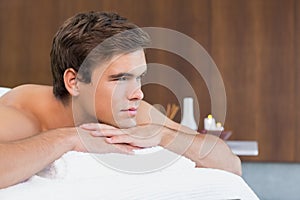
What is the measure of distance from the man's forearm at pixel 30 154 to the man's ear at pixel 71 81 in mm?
254

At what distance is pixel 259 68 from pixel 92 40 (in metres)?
2.84

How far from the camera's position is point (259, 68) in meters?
4.01

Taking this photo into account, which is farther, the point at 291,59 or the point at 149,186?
the point at 291,59

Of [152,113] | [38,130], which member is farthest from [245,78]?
[38,130]

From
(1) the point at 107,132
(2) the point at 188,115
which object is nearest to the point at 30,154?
(1) the point at 107,132

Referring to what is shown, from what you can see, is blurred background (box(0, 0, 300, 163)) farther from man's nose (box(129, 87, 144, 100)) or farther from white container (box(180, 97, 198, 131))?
man's nose (box(129, 87, 144, 100))

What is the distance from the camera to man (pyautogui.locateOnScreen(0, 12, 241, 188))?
1076 mm

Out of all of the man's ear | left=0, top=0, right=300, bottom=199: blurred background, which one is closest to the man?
the man's ear

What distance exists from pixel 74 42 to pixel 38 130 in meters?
0.26

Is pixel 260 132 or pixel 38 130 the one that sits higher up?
pixel 38 130

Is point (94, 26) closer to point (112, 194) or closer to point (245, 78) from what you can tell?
point (112, 194)

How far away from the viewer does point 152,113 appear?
1771 mm

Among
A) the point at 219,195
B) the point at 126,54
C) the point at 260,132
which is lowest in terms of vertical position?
the point at 260,132

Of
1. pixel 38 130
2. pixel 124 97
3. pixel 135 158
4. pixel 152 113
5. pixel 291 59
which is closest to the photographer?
pixel 135 158
